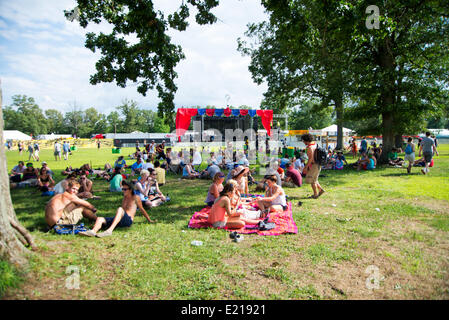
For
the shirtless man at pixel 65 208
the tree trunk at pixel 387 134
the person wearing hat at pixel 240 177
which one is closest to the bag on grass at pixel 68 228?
the shirtless man at pixel 65 208

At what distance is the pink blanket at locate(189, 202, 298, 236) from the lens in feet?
17.9

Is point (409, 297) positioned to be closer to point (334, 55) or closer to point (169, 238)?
point (169, 238)

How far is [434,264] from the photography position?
12.9 feet

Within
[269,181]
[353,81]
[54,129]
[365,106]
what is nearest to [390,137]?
[365,106]

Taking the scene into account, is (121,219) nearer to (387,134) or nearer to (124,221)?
(124,221)

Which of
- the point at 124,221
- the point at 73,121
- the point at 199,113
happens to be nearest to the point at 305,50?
the point at 124,221

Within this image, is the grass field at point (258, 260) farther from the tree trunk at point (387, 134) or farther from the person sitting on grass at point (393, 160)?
the tree trunk at point (387, 134)

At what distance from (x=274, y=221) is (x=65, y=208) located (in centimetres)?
449

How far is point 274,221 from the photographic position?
6000 millimetres

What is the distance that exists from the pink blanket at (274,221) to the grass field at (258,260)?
211mm

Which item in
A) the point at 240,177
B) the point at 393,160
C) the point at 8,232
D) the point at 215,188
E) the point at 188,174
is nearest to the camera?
the point at 8,232

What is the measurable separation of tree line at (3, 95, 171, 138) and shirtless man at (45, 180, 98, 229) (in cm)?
7445
